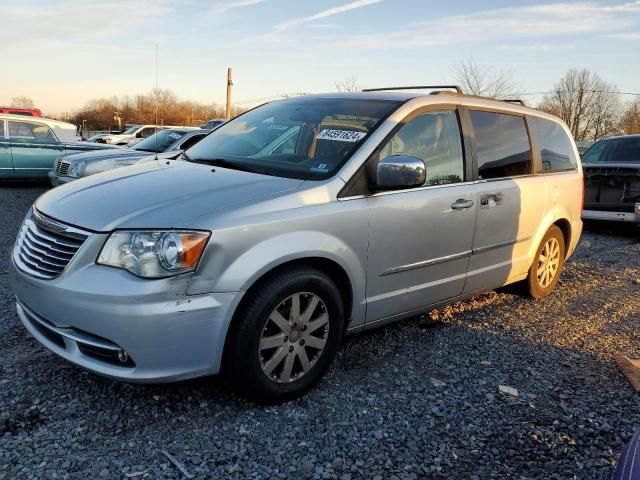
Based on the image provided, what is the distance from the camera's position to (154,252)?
256 centimetres

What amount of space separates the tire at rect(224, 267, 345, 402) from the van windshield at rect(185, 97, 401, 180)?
668 millimetres

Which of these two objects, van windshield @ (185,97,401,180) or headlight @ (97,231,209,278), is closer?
headlight @ (97,231,209,278)

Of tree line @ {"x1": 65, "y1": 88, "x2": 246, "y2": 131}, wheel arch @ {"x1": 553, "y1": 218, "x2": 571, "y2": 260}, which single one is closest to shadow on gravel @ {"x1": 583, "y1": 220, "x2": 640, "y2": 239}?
wheel arch @ {"x1": 553, "y1": 218, "x2": 571, "y2": 260}

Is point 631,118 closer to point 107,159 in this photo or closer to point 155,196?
point 107,159

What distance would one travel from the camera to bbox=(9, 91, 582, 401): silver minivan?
2.58 meters

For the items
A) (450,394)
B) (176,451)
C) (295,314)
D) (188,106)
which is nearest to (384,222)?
(295,314)

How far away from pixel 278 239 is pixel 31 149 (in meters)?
10.4

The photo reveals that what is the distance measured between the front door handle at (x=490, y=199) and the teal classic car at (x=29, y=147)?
9.26 m

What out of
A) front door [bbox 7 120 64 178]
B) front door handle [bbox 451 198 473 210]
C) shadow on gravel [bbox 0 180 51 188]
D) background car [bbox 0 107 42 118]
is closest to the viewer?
front door handle [bbox 451 198 473 210]

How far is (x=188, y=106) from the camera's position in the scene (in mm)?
58375

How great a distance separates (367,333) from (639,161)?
6.99m

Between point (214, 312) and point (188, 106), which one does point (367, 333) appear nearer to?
point (214, 312)

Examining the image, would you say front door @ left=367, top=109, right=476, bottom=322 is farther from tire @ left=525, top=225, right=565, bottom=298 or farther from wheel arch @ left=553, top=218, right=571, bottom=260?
wheel arch @ left=553, top=218, right=571, bottom=260

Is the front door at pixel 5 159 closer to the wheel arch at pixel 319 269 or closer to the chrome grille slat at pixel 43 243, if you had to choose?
the chrome grille slat at pixel 43 243
